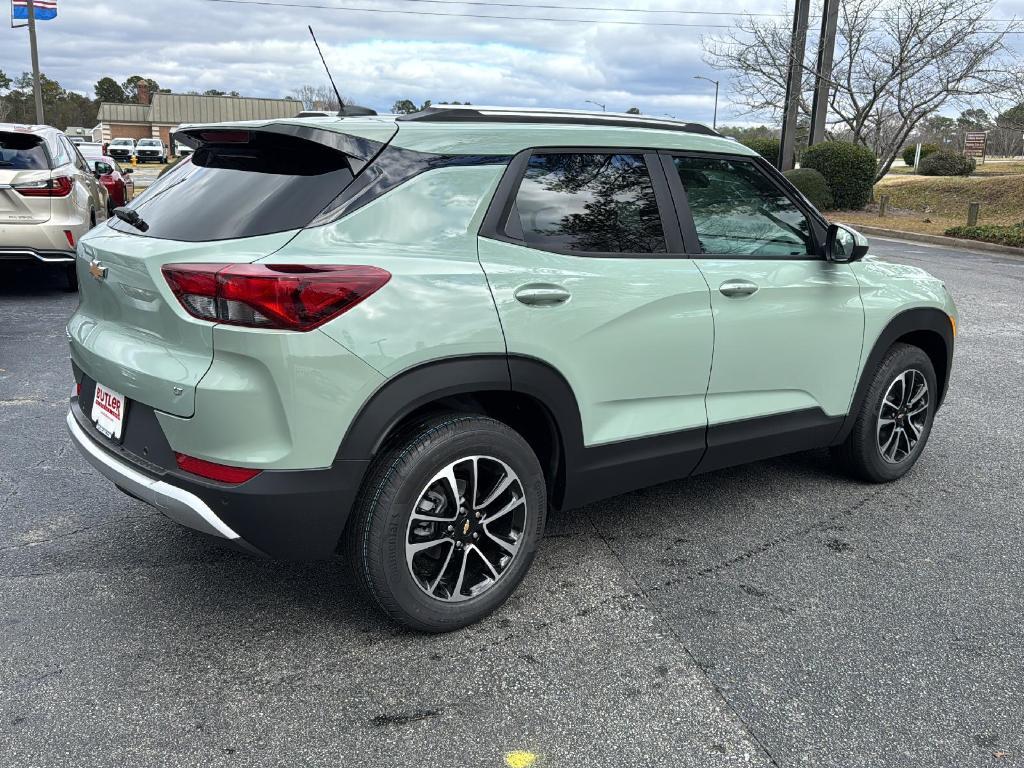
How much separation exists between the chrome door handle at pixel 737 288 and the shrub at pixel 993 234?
1587 cm

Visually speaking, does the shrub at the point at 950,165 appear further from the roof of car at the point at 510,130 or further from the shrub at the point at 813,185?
the roof of car at the point at 510,130

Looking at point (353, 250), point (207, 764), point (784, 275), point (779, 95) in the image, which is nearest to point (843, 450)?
point (784, 275)

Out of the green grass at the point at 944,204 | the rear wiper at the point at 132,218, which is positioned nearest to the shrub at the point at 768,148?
the green grass at the point at 944,204

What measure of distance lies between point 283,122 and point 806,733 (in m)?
2.50

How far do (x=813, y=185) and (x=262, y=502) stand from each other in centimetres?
2320

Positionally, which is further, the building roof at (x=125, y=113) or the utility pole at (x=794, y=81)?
the building roof at (x=125, y=113)

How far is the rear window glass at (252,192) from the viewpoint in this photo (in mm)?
2824

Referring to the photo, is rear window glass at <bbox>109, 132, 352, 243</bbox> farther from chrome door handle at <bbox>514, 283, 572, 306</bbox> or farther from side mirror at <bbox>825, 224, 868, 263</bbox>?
side mirror at <bbox>825, 224, 868, 263</bbox>

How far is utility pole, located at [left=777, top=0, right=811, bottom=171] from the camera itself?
25.3 m

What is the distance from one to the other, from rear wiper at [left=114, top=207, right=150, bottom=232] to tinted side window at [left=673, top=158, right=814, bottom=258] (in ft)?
6.79

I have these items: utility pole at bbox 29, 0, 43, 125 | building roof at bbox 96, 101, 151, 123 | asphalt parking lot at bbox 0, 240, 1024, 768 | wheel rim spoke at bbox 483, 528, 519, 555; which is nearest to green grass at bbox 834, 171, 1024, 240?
asphalt parking lot at bbox 0, 240, 1024, 768

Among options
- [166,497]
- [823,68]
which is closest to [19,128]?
[166,497]

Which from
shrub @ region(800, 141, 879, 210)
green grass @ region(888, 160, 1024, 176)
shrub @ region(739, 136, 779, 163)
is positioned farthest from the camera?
green grass @ region(888, 160, 1024, 176)

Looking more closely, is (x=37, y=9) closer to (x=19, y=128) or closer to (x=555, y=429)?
(x=19, y=128)
